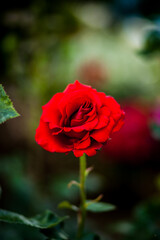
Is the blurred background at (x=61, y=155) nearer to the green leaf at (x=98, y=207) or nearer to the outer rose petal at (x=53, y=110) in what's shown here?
the green leaf at (x=98, y=207)

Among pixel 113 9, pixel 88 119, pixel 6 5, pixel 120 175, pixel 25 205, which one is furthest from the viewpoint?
pixel 113 9

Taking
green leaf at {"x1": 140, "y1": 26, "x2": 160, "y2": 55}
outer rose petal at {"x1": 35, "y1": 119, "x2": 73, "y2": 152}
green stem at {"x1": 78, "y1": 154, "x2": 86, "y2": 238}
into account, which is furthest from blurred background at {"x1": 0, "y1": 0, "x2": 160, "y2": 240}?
outer rose petal at {"x1": 35, "y1": 119, "x2": 73, "y2": 152}

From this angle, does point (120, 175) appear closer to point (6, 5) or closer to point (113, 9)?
point (6, 5)

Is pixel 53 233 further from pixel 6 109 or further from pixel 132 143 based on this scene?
pixel 132 143

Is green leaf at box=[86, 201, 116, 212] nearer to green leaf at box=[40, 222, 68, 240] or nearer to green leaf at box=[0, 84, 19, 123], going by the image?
green leaf at box=[40, 222, 68, 240]

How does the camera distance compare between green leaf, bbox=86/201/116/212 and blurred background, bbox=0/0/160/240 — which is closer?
green leaf, bbox=86/201/116/212

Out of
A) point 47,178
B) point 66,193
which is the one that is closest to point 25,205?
point 66,193

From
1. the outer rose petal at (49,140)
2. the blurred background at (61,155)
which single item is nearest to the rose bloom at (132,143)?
the blurred background at (61,155)

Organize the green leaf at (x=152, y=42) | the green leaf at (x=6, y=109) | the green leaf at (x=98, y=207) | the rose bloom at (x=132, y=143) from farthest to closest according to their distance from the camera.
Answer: the rose bloom at (x=132, y=143)
the green leaf at (x=152, y=42)
the green leaf at (x=98, y=207)
the green leaf at (x=6, y=109)

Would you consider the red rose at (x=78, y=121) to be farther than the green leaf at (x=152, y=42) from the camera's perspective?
No
